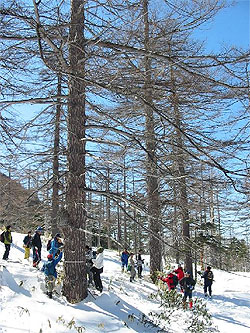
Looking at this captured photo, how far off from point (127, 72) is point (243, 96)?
2229mm

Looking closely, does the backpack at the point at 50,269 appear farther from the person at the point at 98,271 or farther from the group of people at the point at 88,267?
the person at the point at 98,271

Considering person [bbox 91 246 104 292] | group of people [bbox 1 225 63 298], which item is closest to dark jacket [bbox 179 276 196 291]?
person [bbox 91 246 104 292]

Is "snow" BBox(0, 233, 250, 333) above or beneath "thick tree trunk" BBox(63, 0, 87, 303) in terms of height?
beneath

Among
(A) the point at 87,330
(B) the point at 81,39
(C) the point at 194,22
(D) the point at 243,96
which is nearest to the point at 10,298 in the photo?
(A) the point at 87,330

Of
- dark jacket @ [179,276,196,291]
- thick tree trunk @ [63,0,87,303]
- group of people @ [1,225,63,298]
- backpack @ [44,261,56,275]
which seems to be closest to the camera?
thick tree trunk @ [63,0,87,303]

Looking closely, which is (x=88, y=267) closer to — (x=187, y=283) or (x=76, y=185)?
(x=76, y=185)

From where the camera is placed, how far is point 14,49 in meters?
6.14

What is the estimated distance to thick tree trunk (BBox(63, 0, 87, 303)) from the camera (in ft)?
22.8

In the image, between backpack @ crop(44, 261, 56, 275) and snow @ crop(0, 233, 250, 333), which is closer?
snow @ crop(0, 233, 250, 333)

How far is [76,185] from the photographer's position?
23.4 ft

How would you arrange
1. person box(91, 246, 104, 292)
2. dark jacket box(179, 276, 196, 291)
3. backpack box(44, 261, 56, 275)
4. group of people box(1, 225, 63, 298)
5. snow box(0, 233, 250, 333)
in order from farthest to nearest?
1. dark jacket box(179, 276, 196, 291)
2. person box(91, 246, 104, 292)
3. backpack box(44, 261, 56, 275)
4. group of people box(1, 225, 63, 298)
5. snow box(0, 233, 250, 333)

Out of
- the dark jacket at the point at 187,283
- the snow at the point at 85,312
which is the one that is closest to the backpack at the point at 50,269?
the snow at the point at 85,312

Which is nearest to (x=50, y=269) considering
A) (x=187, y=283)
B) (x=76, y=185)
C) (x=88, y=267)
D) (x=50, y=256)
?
(x=50, y=256)

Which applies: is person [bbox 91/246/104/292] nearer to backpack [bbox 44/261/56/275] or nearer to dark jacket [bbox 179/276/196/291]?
backpack [bbox 44/261/56/275]
